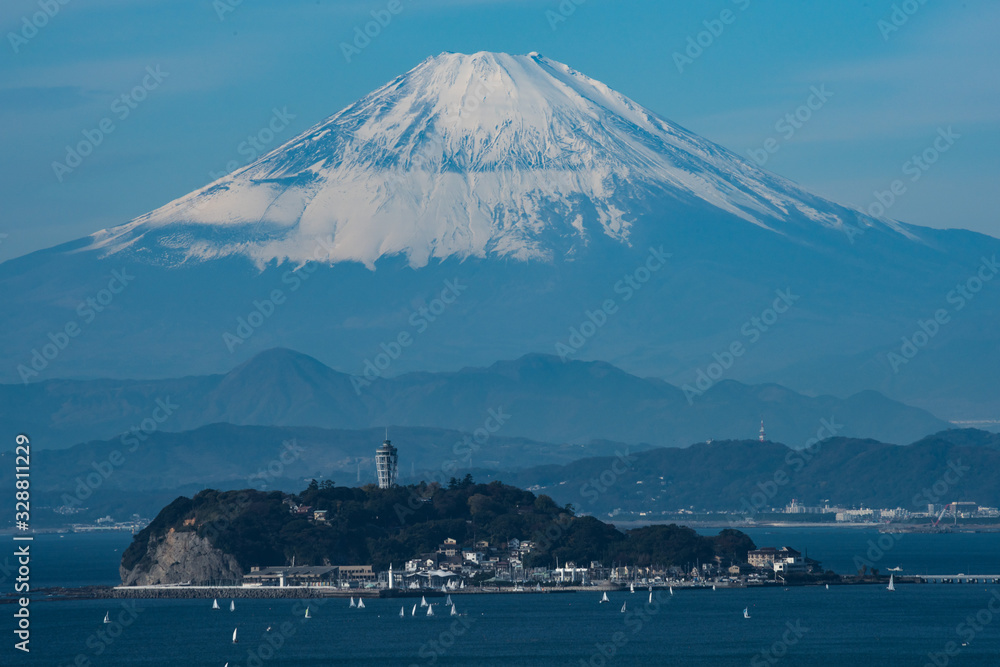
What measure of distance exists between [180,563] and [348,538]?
13301mm

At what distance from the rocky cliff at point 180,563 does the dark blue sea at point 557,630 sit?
1052cm

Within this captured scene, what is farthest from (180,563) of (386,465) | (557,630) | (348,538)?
(557,630)

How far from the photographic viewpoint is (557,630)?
3930 inches

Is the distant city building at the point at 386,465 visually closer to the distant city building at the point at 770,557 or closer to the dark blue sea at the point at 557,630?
the distant city building at the point at 770,557

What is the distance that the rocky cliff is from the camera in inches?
5354

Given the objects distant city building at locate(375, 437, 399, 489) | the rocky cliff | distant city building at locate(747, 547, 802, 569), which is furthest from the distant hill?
distant city building at locate(375, 437, 399, 489)

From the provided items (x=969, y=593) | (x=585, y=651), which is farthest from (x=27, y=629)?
(x=969, y=593)

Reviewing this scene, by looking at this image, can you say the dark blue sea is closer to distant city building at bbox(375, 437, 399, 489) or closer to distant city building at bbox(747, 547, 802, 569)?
distant city building at bbox(747, 547, 802, 569)

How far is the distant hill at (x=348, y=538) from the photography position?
136625 millimetres

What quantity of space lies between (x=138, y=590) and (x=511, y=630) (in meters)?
43.5

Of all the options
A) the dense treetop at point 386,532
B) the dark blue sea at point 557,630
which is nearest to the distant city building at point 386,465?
the dense treetop at point 386,532

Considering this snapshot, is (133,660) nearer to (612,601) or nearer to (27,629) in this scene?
(27,629)

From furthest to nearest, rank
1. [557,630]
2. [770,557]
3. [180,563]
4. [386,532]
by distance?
[386,532] → [770,557] → [180,563] → [557,630]

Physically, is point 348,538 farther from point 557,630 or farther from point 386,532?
point 557,630
